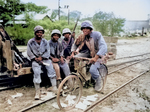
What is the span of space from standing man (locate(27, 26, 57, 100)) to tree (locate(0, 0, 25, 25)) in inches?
757

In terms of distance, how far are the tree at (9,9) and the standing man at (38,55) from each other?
19227 millimetres

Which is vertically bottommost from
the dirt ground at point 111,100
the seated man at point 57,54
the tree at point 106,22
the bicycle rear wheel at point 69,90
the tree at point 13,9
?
the dirt ground at point 111,100

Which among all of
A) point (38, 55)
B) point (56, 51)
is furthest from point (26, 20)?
point (38, 55)

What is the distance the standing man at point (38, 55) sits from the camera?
4.31 metres

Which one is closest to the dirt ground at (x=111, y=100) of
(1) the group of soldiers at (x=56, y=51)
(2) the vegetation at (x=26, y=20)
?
(1) the group of soldiers at (x=56, y=51)

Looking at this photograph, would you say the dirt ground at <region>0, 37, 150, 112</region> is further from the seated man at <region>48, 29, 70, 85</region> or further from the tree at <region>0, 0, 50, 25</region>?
the tree at <region>0, 0, 50, 25</region>

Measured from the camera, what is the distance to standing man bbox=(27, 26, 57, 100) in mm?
4312

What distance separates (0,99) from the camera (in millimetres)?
4355

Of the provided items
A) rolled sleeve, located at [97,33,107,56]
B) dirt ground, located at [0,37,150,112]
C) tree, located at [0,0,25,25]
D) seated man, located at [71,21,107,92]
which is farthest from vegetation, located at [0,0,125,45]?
rolled sleeve, located at [97,33,107,56]

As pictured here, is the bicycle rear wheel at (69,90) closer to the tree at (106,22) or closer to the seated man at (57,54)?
the seated man at (57,54)

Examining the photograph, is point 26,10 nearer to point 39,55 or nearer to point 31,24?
point 31,24

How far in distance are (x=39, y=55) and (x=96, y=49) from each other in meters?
1.76

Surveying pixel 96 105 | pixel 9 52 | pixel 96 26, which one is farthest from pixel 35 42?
pixel 96 26

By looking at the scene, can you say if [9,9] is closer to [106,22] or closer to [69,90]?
[106,22]
